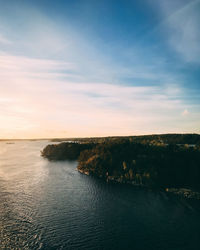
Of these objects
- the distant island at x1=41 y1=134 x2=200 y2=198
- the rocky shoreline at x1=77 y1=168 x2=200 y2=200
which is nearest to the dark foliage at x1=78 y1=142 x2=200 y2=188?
the distant island at x1=41 y1=134 x2=200 y2=198

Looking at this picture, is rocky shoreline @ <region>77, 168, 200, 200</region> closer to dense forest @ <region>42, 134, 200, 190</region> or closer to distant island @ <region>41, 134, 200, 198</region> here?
distant island @ <region>41, 134, 200, 198</region>

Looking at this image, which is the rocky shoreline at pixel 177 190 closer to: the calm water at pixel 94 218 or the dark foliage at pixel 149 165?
the dark foliage at pixel 149 165

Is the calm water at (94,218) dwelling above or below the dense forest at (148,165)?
below

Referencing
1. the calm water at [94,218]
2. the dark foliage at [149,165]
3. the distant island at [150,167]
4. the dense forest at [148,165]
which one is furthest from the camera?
the dark foliage at [149,165]

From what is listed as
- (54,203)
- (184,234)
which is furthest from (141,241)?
(54,203)

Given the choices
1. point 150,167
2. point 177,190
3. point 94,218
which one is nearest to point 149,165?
point 150,167

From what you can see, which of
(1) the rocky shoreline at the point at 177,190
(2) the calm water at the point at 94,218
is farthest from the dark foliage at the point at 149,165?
(2) the calm water at the point at 94,218

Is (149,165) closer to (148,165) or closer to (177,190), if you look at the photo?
(148,165)

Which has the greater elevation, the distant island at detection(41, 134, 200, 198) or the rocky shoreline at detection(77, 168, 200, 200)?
the distant island at detection(41, 134, 200, 198)
